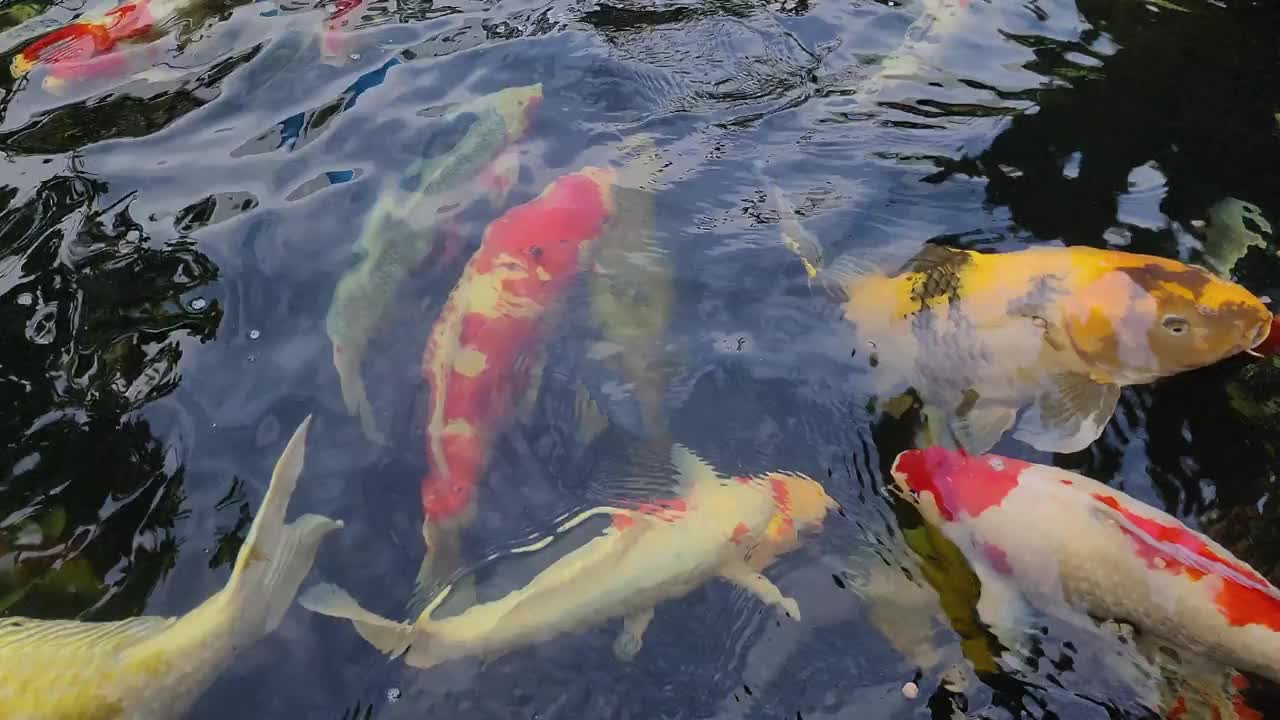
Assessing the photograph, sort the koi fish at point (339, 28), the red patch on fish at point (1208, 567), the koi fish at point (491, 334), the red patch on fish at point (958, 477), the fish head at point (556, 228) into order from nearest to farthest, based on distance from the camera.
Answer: the red patch on fish at point (1208, 567), the red patch on fish at point (958, 477), the koi fish at point (491, 334), the fish head at point (556, 228), the koi fish at point (339, 28)

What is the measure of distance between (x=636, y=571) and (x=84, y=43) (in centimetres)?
524

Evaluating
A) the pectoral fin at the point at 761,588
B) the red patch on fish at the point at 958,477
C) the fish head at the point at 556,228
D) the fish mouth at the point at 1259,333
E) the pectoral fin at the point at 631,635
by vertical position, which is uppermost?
the fish mouth at the point at 1259,333

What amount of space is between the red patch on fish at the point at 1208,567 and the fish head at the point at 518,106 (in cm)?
362

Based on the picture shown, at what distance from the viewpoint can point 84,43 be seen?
591 centimetres

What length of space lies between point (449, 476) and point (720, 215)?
2.05m

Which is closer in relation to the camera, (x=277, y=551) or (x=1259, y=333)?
(x=277, y=551)

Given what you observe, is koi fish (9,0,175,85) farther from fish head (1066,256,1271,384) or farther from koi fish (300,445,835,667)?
fish head (1066,256,1271,384)

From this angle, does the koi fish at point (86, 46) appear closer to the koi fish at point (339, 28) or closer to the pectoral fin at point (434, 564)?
the koi fish at point (339, 28)

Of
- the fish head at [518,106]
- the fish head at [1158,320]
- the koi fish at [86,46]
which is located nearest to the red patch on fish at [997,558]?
the fish head at [1158,320]

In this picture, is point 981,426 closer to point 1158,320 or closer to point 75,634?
point 1158,320

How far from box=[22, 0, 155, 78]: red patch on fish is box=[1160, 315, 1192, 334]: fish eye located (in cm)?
619

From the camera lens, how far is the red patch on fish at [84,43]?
5816mm

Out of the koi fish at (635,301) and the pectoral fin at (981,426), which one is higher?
the koi fish at (635,301)

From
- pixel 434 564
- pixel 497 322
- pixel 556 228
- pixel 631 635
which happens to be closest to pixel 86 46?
pixel 556 228
